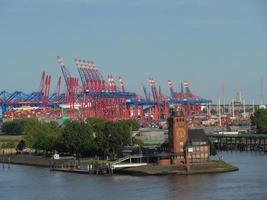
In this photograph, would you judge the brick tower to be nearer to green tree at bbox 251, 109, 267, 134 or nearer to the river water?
the river water

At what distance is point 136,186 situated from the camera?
26500 mm

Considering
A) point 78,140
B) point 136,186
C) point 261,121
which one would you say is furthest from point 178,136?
point 261,121

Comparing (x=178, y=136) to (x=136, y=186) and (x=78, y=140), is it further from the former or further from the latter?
(x=78, y=140)

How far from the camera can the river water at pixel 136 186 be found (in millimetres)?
24000

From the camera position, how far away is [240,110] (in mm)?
130375

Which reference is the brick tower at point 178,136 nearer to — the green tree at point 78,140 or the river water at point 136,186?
the river water at point 136,186

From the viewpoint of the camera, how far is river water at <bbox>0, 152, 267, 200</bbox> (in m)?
24.0

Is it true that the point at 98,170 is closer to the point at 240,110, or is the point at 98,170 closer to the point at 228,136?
the point at 228,136

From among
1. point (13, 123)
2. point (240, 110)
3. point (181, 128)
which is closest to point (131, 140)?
point (181, 128)

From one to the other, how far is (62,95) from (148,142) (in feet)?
146

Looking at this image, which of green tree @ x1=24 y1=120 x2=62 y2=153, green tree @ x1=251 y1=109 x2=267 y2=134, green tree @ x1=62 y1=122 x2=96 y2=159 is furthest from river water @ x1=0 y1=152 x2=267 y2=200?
green tree @ x1=251 y1=109 x2=267 y2=134

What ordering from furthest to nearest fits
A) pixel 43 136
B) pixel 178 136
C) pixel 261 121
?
pixel 261 121, pixel 43 136, pixel 178 136

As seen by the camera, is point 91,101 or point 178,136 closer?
point 178,136

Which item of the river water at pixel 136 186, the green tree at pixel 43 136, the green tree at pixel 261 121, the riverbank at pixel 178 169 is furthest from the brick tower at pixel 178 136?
the green tree at pixel 261 121
